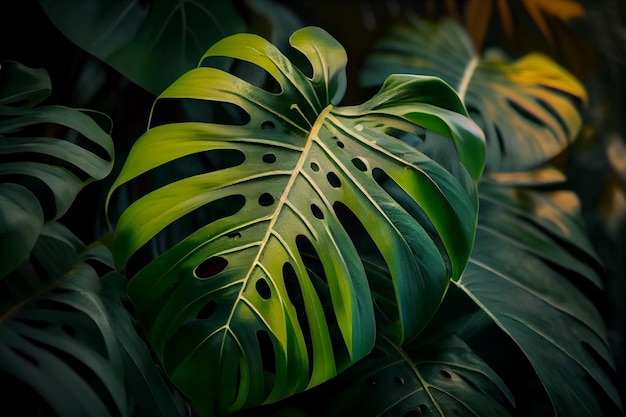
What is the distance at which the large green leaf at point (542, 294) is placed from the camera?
843 mm

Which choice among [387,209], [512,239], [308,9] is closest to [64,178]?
[387,209]

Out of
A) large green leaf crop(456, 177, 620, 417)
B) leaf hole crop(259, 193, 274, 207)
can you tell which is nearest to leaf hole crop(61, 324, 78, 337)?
leaf hole crop(259, 193, 274, 207)

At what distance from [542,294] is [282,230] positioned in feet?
1.65

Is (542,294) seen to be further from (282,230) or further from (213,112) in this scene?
(213,112)

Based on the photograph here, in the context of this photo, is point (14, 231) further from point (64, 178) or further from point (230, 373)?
point (230, 373)

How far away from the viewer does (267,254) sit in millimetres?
673

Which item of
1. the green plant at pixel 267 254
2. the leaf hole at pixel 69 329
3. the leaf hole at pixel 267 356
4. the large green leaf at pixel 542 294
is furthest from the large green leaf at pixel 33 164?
the large green leaf at pixel 542 294

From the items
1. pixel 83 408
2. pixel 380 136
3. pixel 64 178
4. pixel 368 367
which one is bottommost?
pixel 368 367

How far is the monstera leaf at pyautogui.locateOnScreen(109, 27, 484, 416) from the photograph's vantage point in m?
0.65

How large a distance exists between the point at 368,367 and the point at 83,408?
396 mm

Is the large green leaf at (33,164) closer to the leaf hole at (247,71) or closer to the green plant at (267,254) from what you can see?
the green plant at (267,254)

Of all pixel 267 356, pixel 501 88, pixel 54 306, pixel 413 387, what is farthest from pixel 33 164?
pixel 501 88

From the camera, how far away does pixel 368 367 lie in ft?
2.74

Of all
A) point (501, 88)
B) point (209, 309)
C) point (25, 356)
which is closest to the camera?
point (25, 356)
